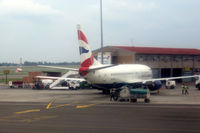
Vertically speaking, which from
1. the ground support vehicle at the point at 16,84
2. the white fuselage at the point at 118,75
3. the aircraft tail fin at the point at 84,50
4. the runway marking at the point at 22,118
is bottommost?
the runway marking at the point at 22,118

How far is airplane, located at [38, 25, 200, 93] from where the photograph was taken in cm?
3762

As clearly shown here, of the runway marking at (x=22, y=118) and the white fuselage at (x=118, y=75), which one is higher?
the white fuselage at (x=118, y=75)

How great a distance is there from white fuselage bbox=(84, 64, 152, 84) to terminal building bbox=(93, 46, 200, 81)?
16.3 m

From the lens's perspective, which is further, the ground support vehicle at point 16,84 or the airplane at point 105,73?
the ground support vehicle at point 16,84

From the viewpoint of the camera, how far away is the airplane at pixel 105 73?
37625 millimetres

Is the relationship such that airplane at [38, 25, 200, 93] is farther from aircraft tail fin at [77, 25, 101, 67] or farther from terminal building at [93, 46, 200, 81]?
terminal building at [93, 46, 200, 81]

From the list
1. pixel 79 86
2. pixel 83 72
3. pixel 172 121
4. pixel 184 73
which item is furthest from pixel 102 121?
pixel 184 73

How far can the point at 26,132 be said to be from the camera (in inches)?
611

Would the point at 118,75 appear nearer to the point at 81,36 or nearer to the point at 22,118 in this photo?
the point at 81,36

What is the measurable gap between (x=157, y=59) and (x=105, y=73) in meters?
30.8

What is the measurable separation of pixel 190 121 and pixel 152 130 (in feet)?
14.4

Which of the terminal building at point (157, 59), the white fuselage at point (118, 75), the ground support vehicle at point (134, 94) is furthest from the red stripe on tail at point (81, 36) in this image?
the terminal building at point (157, 59)

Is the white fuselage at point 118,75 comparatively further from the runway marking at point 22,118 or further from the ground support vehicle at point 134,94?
the runway marking at point 22,118

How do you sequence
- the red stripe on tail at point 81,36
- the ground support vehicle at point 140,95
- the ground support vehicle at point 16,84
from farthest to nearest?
the ground support vehicle at point 16,84
the red stripe on tail at point 81,36
the ground support vehicle at point 140,95
